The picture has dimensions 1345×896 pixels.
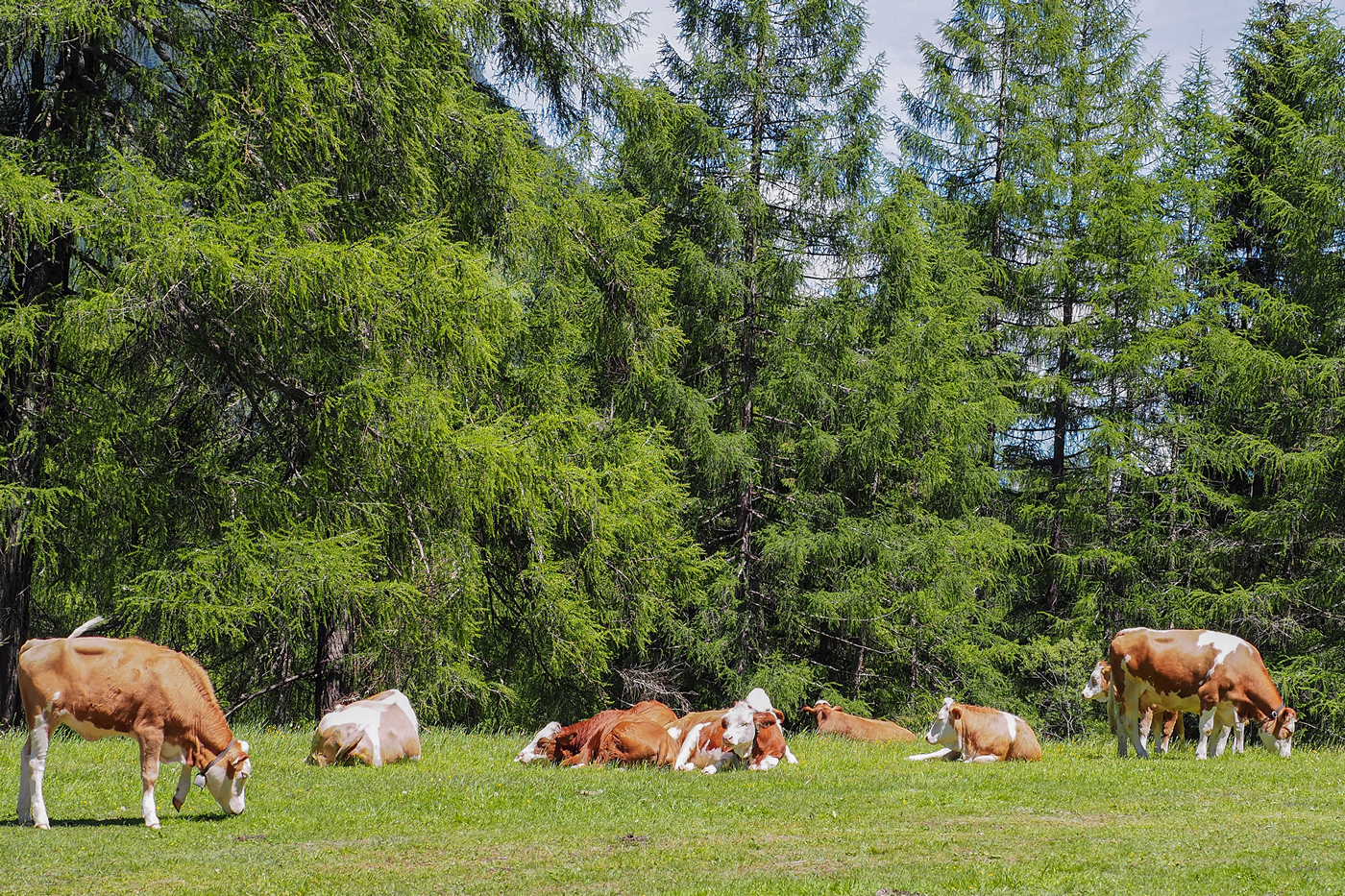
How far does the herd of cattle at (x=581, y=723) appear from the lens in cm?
696

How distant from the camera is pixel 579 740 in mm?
11180

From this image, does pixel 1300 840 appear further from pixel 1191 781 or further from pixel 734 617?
pixel 734 617

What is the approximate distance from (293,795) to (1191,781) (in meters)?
6.71

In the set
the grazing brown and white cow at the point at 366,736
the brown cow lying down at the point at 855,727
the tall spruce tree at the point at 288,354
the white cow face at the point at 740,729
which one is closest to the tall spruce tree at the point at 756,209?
the brown cow lying down at the point at 855,727

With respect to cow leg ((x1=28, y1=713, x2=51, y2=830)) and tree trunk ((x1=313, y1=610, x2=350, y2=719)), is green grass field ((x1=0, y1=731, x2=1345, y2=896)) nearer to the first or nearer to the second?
cow leg ((x1=28, y1=713, x2=51, y2=830))

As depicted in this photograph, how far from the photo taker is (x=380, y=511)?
42.0ft

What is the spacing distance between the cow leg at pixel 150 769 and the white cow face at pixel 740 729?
4.71 m

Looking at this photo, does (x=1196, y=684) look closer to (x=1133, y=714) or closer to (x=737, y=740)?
(x=1133, y=714)

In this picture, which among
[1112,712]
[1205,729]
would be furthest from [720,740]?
[1205,729]

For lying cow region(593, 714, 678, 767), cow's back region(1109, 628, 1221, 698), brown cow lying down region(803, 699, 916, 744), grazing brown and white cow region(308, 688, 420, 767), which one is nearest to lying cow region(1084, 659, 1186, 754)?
cow's back region(1109, 628, 1221, 698)

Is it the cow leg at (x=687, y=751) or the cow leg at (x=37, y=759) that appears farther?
the cow leg at (x=687, y=751)

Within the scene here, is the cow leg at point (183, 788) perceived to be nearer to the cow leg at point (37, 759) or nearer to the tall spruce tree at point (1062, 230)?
the cow leg at point (37, 759)

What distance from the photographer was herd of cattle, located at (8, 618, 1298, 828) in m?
6.96

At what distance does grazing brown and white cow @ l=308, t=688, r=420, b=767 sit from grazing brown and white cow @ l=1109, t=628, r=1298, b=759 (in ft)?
22.0
